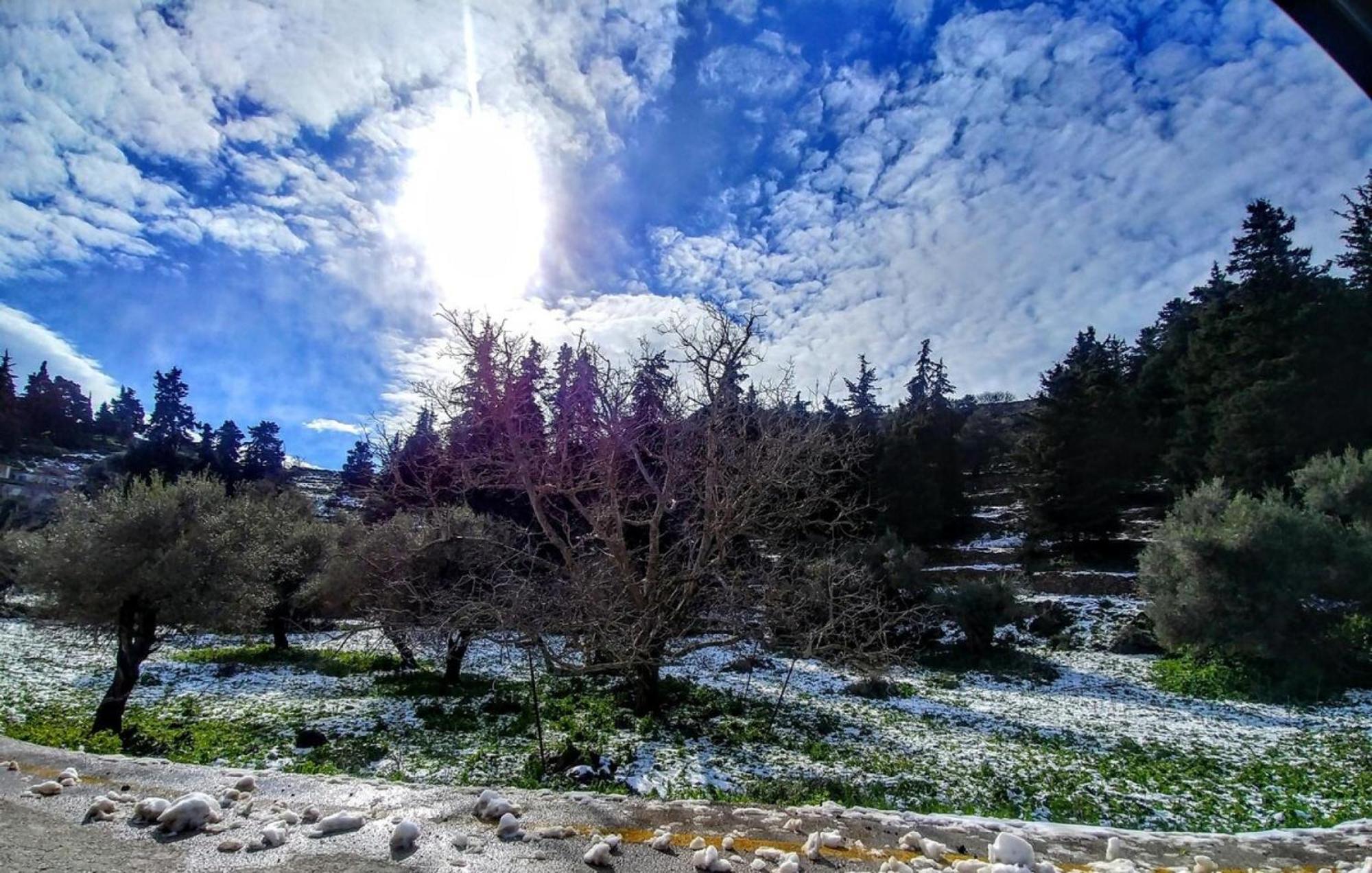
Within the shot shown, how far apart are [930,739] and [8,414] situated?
81819 millimetres

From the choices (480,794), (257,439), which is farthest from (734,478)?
(257,439)

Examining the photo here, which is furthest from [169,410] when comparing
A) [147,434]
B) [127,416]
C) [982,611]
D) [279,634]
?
[982,611]

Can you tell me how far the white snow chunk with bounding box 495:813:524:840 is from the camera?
3.52 metres

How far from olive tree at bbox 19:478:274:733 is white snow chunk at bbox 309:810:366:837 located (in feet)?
31.7

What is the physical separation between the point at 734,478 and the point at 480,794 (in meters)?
6.67

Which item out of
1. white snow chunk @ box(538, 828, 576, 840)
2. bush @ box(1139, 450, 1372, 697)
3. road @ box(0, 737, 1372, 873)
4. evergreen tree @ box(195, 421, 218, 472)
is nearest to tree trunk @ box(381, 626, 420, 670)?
road @ box(0, 737, 1372, 873)

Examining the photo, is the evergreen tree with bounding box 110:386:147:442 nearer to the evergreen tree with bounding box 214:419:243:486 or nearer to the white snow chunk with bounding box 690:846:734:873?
the evergreen tree with bounding box 214:419:243:486

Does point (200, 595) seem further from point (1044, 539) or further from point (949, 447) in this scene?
point (949, 447)

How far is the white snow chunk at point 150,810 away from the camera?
11.5 feet

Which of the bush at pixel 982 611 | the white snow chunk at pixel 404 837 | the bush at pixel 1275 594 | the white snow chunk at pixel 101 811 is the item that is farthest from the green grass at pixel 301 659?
the bush at pixel 1275 594

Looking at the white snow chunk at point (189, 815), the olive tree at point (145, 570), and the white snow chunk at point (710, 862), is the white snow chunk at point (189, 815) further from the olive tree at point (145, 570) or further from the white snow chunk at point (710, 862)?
the olive tree at point (145, 570)

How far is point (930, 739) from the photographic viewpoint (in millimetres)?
10016

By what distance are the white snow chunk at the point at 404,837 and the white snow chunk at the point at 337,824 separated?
305mm

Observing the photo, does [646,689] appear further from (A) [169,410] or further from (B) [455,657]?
(A) [169,410]
